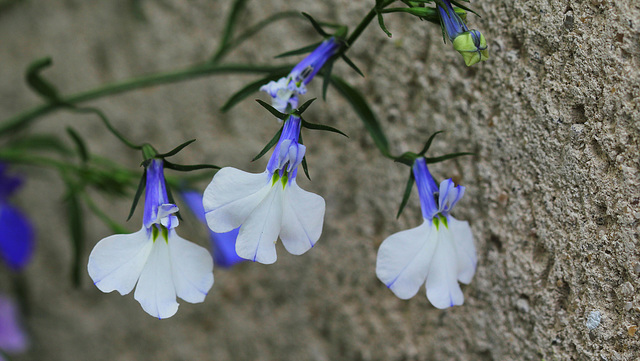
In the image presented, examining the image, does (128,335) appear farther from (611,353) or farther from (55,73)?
(611,353)

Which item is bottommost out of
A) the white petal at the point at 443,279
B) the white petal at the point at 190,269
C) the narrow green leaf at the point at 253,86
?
the white petal at the point at 443,279

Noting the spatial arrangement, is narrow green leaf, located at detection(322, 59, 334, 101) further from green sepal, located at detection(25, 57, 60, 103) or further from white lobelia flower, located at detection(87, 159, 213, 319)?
green sepal, located at detection(25, 57, 60, 103)

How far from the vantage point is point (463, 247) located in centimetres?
34

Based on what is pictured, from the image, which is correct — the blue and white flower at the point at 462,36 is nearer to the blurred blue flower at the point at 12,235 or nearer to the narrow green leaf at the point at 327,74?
the narrow green leaf at the point at 327,74

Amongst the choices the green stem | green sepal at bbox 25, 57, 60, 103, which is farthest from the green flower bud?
green sepal at bbox 25, 57, 60, 103

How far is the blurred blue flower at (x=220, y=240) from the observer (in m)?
0.52

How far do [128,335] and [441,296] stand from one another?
53 cm

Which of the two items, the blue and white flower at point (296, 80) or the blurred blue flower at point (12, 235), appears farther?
the blurred blue flower at point (12, 235)

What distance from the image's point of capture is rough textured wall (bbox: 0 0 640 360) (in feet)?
1.09

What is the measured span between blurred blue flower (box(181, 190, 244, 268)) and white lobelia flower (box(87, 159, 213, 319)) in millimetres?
177

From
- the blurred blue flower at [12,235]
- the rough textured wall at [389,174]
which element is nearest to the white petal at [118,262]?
the rough textured wall at [389,174]

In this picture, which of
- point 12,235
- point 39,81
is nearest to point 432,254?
point 39,81

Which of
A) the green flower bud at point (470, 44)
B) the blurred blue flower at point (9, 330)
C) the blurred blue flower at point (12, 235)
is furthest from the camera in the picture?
the blurred blue flower at point (9, 330)

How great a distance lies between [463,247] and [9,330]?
2.18ft
